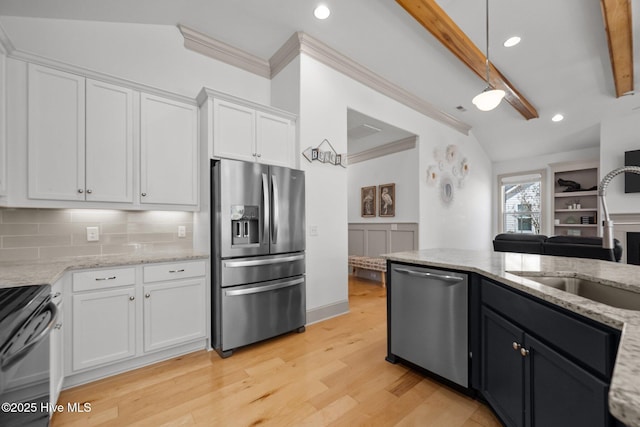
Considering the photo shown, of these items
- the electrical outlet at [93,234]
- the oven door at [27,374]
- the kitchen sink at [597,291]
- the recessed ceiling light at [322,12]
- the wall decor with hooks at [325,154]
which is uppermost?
the recessed ceiling light at [322,12]

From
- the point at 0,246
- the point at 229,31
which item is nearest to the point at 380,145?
the point at 229,31

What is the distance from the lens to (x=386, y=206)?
213 inches

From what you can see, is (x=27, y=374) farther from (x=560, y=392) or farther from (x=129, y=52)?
(x=129, y=52)

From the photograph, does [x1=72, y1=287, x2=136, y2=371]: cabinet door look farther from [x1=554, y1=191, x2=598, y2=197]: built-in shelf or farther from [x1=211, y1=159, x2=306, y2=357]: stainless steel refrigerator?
[x1=554, y1=191, x2=598, y2=197]: built-in shelf

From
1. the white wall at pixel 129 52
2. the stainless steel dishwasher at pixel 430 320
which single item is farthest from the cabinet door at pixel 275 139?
the stainless steel dishwasher at pixel 430 320

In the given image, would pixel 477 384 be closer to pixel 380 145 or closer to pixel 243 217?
pixel 243 217

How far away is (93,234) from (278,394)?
206cm

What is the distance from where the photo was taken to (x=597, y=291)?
1403 mm

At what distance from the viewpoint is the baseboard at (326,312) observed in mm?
3170

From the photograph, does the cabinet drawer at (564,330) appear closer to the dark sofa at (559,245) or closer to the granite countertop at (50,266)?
the dark sofa at (559,245)

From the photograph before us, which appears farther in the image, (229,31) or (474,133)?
(474,133)

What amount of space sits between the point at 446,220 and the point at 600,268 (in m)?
3.84

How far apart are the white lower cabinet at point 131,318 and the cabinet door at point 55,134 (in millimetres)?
716

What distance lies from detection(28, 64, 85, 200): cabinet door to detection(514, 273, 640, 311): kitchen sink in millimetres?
3183
